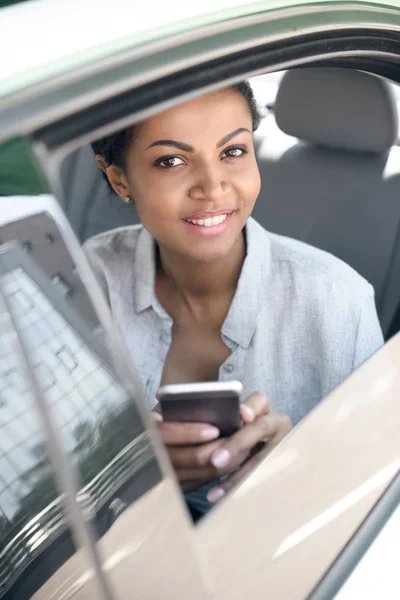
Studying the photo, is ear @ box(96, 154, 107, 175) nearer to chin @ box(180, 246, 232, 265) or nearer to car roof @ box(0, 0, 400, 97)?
chin @ box(180, 246, 232, 265)

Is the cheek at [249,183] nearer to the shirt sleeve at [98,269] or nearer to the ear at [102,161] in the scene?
the ear at [102,161]

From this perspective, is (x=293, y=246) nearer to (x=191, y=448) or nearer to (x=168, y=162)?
(x=168, y=162)

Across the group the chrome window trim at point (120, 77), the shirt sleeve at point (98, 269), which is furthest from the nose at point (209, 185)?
the shirt sleeve at point (98, 269)

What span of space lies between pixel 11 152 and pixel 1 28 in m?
0.20

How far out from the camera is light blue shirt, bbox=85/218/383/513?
5.14ft

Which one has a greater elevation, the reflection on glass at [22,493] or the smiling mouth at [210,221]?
the smiling mouth at [210,221]

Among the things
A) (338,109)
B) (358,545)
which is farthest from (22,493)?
(338,109)

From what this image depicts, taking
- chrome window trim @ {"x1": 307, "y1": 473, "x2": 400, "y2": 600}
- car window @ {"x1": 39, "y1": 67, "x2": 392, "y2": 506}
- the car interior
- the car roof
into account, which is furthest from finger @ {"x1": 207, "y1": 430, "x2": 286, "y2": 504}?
the car interior

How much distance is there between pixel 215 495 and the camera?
1.03 m

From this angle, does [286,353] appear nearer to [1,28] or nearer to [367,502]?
[367,502]

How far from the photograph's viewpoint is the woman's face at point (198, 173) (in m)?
1.34

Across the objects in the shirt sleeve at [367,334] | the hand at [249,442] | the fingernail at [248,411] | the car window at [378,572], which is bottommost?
the car window at [378,572]

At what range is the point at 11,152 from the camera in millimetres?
720

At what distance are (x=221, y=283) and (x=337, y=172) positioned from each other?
2.58ft
